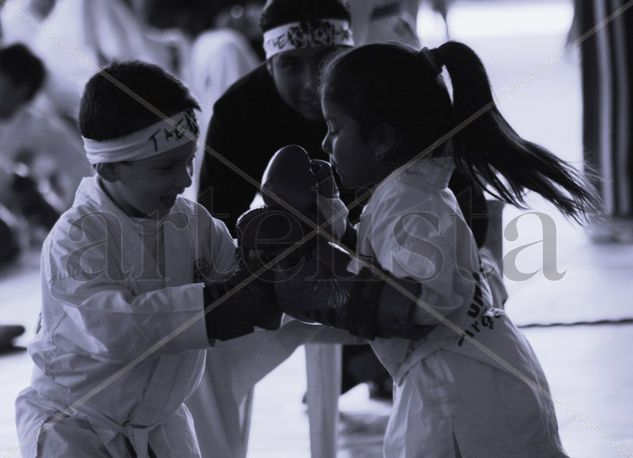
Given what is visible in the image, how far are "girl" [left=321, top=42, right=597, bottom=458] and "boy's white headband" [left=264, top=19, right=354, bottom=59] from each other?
0.80 m

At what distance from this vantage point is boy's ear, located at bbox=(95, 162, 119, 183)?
1538 millimetres

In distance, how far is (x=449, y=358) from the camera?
1.43 metres

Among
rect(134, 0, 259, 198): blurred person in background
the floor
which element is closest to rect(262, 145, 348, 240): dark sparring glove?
the floor

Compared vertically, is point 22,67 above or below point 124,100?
below

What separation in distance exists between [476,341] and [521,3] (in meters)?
8.14

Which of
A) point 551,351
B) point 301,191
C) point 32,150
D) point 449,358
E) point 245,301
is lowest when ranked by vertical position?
point 551,351

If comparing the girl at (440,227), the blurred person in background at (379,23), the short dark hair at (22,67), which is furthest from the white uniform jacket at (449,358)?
the short dark hair at (22,67)

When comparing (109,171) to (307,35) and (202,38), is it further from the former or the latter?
(202,38)

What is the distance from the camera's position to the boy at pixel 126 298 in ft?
4.69

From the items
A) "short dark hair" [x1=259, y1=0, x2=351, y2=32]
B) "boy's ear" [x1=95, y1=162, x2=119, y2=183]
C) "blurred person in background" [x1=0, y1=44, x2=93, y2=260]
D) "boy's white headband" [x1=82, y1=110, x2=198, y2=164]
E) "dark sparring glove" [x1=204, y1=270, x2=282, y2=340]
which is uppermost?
"short dark hair" [x1=259, y1=0, x2=351, y2=32]

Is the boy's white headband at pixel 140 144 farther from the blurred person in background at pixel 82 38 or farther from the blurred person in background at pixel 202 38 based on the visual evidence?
the blurred person in background at pixel 82 38

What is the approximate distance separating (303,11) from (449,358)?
3.61 feet

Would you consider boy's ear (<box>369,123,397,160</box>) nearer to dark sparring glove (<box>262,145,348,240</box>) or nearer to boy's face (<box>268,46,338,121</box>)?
dark sparring glove (<box>262,145,348,240</box>)

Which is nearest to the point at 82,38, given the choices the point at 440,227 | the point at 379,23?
the point at 379,23
